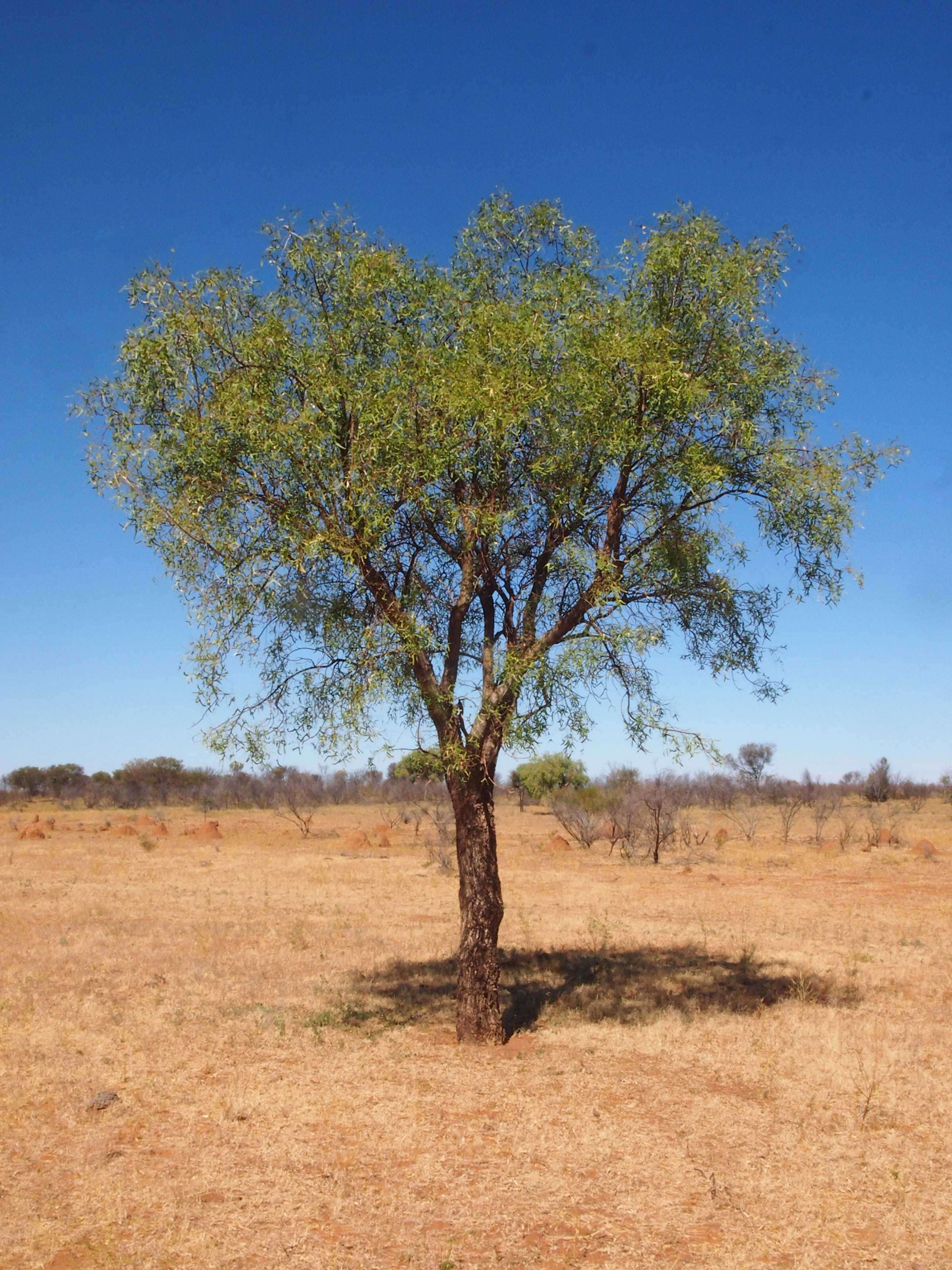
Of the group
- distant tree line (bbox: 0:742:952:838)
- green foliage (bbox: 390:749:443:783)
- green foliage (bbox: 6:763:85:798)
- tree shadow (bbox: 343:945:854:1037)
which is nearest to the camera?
green foliage (bbox: 390:749:443:783)

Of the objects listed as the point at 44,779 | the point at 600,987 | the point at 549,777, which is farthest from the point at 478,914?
the point at 44,779

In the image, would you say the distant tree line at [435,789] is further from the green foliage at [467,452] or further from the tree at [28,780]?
the green foliage at [467,452]

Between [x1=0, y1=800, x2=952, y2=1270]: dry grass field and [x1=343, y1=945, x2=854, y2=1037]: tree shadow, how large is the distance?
0.07m

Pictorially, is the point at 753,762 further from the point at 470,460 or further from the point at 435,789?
the point at 470,460

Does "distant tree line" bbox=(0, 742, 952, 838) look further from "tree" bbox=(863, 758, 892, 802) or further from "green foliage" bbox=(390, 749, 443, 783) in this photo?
"green foliage" bbox=(390, 749, 443, 783)

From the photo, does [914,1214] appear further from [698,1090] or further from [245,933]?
[245,933]

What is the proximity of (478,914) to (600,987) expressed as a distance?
3.94 m

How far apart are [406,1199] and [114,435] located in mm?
7951

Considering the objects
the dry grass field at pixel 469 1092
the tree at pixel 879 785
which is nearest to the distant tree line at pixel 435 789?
the tree at pixel 879 785

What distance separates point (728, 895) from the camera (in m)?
23.7

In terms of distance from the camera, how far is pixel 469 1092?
9.48 m

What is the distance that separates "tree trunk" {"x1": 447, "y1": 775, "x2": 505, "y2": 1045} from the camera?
11.0 meters

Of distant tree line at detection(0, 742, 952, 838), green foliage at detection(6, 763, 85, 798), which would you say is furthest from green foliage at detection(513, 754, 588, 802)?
green foliage at detection(6, 763, 85, 798)

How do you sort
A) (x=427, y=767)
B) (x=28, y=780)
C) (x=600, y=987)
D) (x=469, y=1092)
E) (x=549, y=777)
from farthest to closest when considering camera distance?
(x=28, y=780)
(x=549, y=777)
(x=600, y=987)
(x=427, y=767)
(x=469, y=1092)
